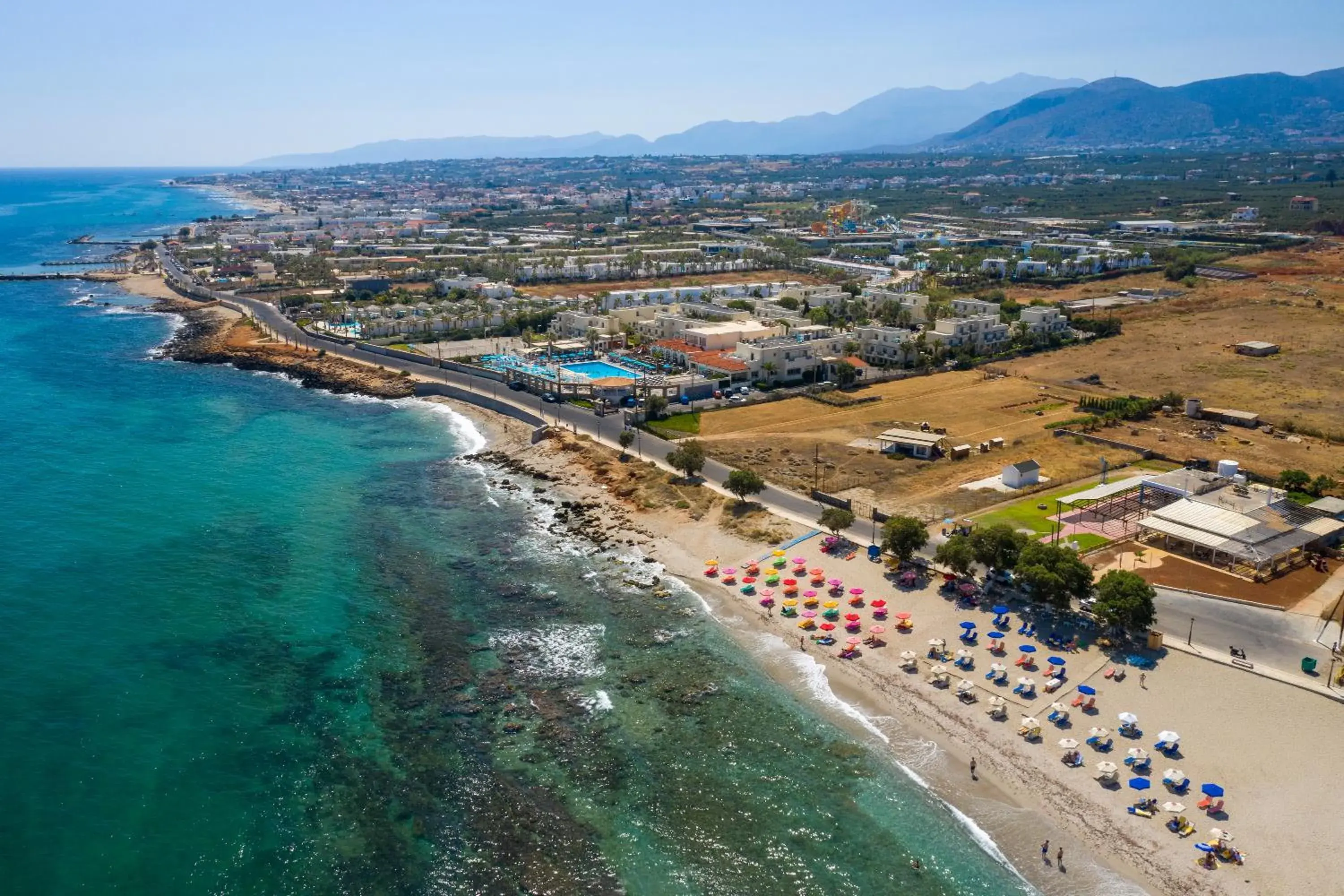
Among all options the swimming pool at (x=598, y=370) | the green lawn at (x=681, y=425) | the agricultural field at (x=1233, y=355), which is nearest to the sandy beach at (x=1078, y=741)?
the green lawn at (x=681, y=425)

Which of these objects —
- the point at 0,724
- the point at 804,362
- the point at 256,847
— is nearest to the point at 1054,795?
the point at 256,847

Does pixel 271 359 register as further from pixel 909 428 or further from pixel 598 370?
pixel 909 428

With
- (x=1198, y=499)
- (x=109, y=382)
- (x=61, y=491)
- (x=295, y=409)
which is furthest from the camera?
(x=109, y=382)

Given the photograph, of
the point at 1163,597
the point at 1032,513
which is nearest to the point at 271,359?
the point at 1032,513

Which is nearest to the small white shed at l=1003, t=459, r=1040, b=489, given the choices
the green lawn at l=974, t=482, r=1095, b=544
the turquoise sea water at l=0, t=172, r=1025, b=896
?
the green lawn at l=974, t=482, r=1095, b=544

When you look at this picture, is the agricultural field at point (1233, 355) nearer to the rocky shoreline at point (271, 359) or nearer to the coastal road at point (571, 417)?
the coastal road at point (571, 417)

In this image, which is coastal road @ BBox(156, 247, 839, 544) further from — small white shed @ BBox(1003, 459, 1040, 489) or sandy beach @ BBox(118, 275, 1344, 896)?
small white shed @ BBox(1003, 459, 1040, 489)

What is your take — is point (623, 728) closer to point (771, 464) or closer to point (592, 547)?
point (592, 547)
